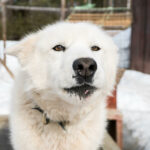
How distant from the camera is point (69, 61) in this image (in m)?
1.90

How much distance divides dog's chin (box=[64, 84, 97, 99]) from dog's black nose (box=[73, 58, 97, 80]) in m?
0.11

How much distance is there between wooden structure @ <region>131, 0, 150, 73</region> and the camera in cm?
679

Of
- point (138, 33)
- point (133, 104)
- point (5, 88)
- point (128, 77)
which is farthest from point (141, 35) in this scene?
point (5, 88)

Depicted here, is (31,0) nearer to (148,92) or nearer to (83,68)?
(148,92)

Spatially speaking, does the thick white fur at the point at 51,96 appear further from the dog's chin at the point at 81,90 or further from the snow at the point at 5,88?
the snow at the point at 5,88

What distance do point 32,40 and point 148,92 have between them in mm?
3796

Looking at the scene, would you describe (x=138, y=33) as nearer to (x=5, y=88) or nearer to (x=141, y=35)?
(x=141, y=35)

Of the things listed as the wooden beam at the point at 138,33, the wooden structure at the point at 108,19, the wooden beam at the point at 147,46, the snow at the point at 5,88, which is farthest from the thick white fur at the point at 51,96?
the wooden structure at the point at 108,19

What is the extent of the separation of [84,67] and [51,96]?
1.67 feet

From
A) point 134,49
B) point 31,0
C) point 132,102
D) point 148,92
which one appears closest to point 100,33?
point 132,102

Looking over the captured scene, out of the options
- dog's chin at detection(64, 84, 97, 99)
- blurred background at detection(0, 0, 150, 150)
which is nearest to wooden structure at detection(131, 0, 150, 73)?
blurred background at detection(0, 0, 150, 150)

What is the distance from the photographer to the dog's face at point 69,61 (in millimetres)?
1876

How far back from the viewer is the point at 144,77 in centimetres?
657

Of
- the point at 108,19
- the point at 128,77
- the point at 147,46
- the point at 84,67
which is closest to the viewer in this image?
the point at 84,67
